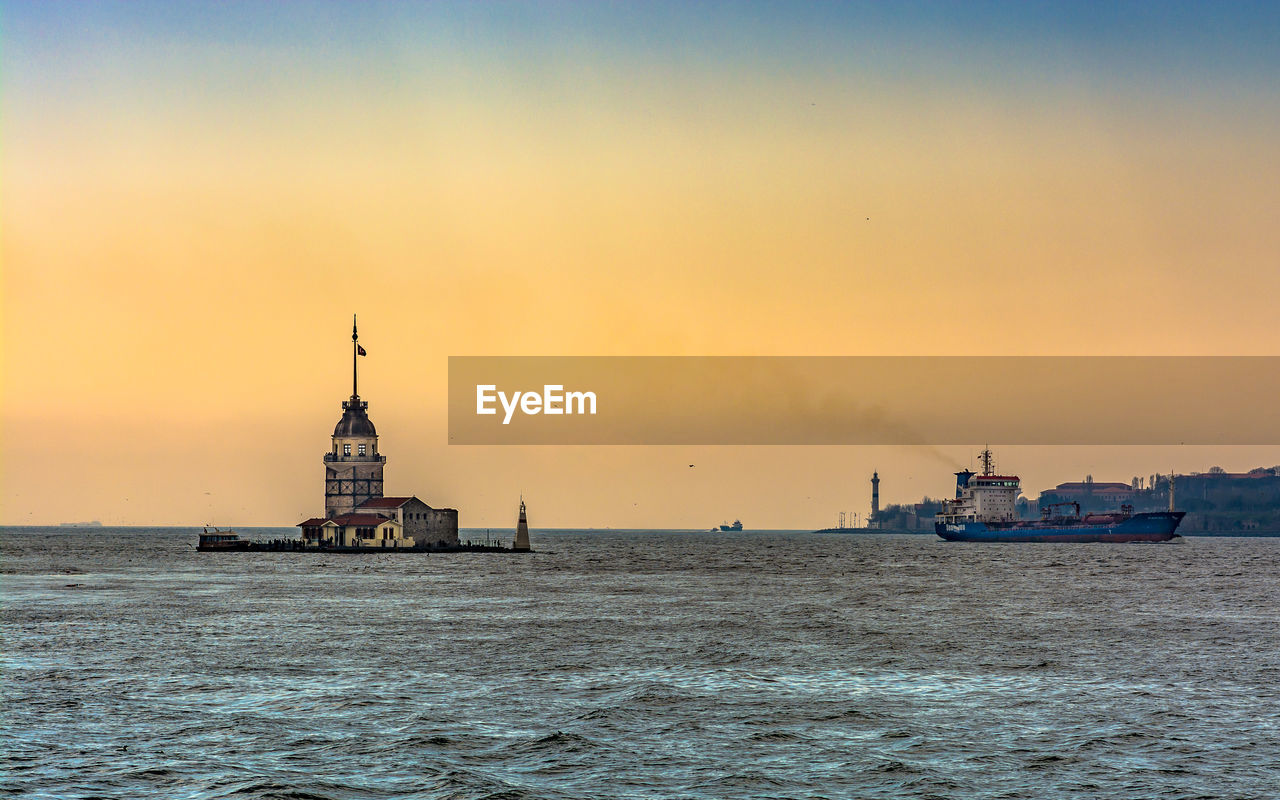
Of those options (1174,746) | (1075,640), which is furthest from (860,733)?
(1075,640)

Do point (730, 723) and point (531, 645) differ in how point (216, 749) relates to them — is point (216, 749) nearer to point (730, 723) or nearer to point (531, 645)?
point (730, 723)

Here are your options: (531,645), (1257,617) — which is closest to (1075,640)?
(1257,617)

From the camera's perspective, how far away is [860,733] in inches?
1379

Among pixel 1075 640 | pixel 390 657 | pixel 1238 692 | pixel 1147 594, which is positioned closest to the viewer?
pixel 1238 692

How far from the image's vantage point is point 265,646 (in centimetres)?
5566

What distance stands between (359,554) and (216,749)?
550 ft

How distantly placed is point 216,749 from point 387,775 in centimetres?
581

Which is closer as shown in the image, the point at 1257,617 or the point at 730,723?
the point at 730,723

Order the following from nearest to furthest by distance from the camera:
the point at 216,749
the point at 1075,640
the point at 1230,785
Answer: the point at 1230,785 → the point at 216,749 → the point at 1075,640

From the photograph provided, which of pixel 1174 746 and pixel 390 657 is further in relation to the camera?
pixel 390 657

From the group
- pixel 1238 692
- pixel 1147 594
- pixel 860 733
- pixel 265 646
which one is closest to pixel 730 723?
pixel 860 733

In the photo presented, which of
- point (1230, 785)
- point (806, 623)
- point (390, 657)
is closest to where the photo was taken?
point (1230, 785)

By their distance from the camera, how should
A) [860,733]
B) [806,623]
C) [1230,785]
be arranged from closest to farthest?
[1230,785], [860,733], [806,623]

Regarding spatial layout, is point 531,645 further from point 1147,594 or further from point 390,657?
point 1147,594
